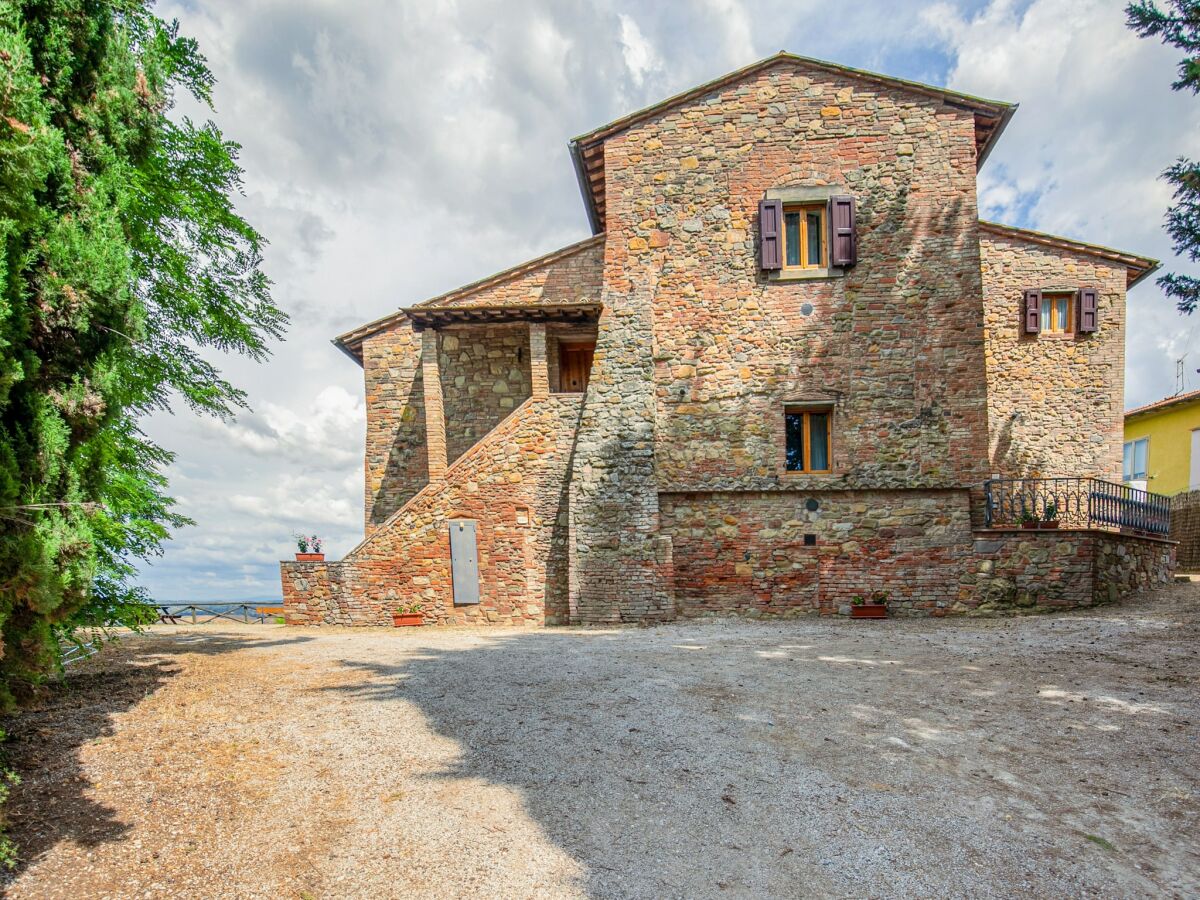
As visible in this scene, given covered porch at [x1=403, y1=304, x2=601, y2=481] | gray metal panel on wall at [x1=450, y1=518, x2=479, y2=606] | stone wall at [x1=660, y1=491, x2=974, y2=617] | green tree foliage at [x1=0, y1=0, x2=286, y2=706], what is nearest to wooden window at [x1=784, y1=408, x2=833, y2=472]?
stone wall at [x1=660, y1=491, x2=974, y2=617]

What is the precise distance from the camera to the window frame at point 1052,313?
1329 cm

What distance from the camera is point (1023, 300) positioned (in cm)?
1329

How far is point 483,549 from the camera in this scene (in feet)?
35.1

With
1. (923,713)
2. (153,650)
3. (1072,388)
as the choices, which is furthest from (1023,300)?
(153,650)

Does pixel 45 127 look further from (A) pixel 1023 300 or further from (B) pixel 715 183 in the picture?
(A) pixel 1023 300

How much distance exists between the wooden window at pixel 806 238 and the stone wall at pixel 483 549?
16.2ft

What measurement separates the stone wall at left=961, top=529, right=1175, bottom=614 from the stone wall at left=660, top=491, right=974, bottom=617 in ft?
1.04

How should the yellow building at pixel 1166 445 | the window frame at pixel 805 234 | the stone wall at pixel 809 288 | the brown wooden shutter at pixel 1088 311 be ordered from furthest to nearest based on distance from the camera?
the yellow building at pixel 1166 445, the brown wooden shutter at pixel 1088 311, the window frame at pixel 805 234, the stone wall at pixel 809 288

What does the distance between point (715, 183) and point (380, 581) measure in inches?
386

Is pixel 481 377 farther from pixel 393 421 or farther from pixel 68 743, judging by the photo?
pixel 68 743

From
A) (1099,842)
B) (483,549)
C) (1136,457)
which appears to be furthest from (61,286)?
(1136,457)

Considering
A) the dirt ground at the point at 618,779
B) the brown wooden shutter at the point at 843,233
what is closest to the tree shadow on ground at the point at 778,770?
the dirt ground at the point at 618,779

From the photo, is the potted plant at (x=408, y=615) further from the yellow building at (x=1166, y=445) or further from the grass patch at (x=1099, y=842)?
the yellow building at (x=1166, y=445)

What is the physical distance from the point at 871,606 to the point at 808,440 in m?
3.12
